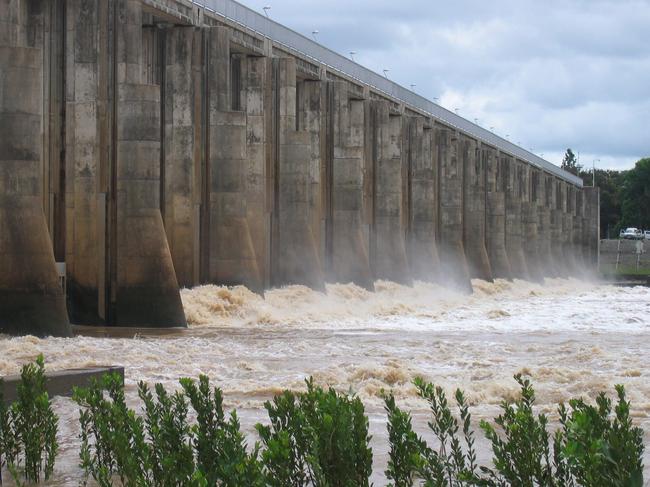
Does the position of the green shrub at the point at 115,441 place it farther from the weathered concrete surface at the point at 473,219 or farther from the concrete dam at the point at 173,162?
the weathered concrete surface at the point at 473,219

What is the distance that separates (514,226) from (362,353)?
5855 cm

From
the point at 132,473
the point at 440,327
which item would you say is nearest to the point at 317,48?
the point at 440,327

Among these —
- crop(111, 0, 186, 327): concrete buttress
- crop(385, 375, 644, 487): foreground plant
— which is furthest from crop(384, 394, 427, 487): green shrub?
crop(111, 0, 186, 327): concrete buttress

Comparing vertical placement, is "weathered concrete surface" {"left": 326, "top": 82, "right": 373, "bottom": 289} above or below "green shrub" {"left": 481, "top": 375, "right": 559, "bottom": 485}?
above

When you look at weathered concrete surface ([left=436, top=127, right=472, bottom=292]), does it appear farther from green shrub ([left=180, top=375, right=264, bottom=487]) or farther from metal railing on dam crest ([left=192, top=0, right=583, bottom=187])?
green shrub ([left=180, top=375, right=264, bottom=487])

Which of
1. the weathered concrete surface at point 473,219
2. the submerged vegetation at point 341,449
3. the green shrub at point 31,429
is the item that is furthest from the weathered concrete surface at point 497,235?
the submerged vegetation at point 341,449

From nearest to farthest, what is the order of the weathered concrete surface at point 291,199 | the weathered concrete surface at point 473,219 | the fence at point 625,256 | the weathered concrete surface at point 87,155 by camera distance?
the weathered concrete surface at point 87,155
the weathered concrete surface at point 291,199
the weathered concrete surface at point 473,219
the fence at point 625,256

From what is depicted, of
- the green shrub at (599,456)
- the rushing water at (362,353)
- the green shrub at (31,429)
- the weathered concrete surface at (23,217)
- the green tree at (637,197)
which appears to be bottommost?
the rushing water at (362,353)

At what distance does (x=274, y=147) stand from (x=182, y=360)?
22450mm

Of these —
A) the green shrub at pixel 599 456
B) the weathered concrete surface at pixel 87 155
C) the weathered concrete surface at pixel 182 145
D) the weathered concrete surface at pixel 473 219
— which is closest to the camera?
the green shrub at pixel 599 456

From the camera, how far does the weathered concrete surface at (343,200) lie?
45875mm

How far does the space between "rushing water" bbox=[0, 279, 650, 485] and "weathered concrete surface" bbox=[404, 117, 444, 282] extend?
1855cm

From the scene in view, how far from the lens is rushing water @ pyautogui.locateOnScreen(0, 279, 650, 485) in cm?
1490

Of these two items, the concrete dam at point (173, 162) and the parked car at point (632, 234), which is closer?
the concrete dam at point (173, 162)
